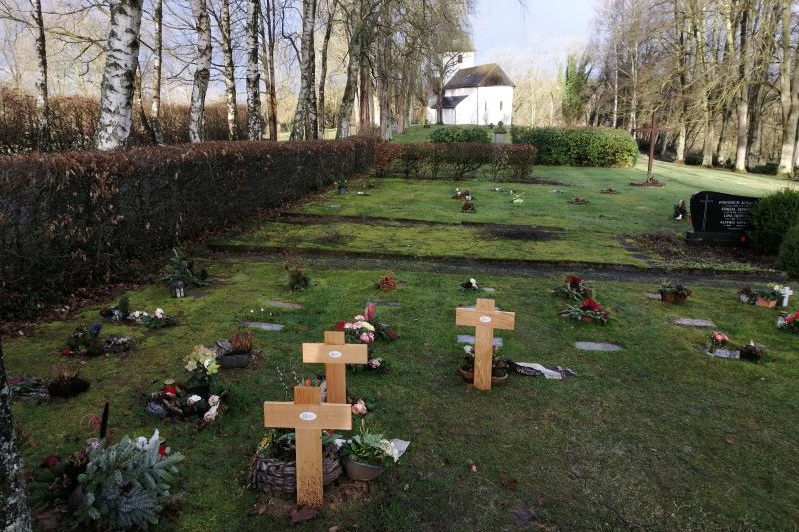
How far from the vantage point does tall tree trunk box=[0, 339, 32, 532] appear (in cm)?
203

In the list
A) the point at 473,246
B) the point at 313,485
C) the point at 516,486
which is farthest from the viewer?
the point at 473,246

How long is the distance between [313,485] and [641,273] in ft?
24.9

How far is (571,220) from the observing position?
44.4 ft

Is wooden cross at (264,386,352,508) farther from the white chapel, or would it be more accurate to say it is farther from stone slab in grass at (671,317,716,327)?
the white chapel

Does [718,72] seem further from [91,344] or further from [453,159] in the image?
[91,344]

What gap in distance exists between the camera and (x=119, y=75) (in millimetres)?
8250

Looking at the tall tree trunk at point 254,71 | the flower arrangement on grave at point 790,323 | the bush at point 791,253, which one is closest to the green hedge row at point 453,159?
the tall tree trunk at point 254,71

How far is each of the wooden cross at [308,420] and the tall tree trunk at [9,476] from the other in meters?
1.10

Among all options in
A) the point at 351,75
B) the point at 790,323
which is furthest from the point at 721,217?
the point at 351,75

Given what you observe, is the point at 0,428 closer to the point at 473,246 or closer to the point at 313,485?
the point at 313,485

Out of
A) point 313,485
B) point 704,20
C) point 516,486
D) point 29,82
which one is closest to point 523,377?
point 516,486

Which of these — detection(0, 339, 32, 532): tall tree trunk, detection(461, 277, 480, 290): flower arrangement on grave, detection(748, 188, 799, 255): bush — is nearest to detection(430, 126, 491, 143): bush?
detection(748, 188, 799, 255): bush

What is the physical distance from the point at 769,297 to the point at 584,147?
80.8 ft

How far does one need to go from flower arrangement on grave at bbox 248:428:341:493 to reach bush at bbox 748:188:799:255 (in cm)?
1003
